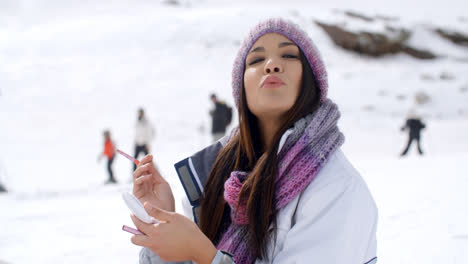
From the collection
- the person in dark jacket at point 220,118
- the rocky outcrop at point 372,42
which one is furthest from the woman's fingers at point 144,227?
the rocky outcrop at point 372,42

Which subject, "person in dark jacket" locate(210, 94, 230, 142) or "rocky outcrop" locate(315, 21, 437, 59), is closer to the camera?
"person in dark jacket" locate(210, 94, 230, 142)

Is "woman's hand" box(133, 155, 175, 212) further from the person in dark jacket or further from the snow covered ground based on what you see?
the person in dark jacket

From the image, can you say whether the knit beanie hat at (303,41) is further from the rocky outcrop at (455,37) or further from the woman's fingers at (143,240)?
the rocky outcrop at (455,37)

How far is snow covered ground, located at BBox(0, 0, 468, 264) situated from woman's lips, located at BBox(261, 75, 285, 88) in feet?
5.43

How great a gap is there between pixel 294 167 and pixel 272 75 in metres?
0.40

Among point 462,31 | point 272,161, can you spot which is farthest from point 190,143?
point 462,31

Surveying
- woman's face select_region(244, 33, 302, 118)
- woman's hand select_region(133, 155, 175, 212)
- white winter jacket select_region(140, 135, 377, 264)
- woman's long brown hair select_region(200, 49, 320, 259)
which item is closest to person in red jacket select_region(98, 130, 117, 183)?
woman's hand select_region(133, 155, 175, 212)

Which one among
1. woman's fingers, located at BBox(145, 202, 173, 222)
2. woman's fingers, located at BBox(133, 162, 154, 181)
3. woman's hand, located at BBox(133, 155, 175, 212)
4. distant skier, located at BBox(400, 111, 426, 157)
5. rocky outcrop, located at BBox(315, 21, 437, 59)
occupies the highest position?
rocky outcrop, located at BBox(315, 21, 437, 59)

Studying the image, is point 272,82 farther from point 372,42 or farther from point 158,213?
point 372,42

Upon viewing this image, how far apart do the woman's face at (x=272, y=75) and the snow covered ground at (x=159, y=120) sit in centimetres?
160

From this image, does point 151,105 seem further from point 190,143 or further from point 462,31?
point 462,31

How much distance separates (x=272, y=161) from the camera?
1.50 metres

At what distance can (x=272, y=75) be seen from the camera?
160 centimetres

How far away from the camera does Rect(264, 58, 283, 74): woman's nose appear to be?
161cm
